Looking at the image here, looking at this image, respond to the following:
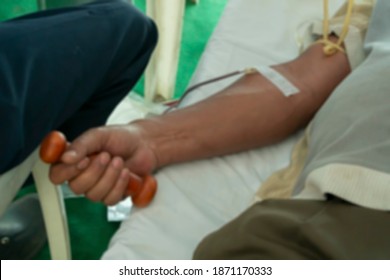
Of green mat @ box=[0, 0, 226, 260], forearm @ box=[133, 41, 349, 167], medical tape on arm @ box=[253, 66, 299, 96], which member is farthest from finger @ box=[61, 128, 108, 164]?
green mat @ box=[0, 0, 226, 260]

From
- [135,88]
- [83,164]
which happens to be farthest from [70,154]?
[135,88]

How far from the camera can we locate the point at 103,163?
2.36ft

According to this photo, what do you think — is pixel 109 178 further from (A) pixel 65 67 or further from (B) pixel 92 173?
(A) pixel 65 67

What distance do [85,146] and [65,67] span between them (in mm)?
148

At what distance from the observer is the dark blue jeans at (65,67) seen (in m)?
0.70

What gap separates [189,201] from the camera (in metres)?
0.78

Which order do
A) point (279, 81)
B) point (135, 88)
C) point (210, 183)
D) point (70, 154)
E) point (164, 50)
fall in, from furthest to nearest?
point (135, 88) < point (164, 50) < point (279, 81) < point (210, 183) < point (70, 154)

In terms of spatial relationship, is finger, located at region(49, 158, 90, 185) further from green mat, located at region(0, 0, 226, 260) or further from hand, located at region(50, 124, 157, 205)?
green mat, located at region(0, 0, 226, 260)

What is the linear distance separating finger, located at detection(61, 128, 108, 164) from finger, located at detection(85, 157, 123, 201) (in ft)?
0.11

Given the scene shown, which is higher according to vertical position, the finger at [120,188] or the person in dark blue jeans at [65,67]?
the person in dark blue jeans at [65,67]

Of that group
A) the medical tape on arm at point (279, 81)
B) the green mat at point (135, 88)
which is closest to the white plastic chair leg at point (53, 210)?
the green mat at point (135, 88)

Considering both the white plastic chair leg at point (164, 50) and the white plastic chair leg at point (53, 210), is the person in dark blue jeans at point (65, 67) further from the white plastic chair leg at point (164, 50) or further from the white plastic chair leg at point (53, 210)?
the white plastic chair leg at point (164, 50)

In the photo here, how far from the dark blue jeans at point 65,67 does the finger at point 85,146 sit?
78 millimetres
